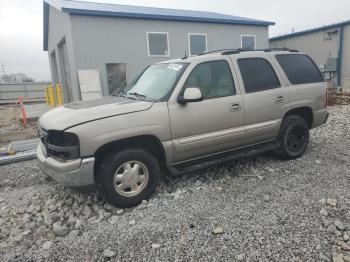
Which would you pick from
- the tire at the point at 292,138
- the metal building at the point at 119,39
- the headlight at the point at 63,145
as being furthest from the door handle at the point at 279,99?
the metal building at the point at 119,39

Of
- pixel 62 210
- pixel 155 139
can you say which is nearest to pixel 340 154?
pixel 155 139

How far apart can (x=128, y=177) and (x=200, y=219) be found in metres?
1.03

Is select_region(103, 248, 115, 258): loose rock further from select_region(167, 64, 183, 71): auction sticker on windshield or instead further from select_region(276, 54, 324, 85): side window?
select_region(276, 54, 324, 85): side window

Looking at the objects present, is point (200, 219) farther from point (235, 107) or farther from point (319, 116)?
point (319, 116)

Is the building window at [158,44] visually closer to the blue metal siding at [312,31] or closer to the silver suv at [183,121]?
the silver suv at [183,121]

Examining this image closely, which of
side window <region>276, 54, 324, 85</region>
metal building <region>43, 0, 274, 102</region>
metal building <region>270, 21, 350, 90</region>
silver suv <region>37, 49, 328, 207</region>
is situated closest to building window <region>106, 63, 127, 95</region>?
metal building <region>43, 0, 274, 102</region>

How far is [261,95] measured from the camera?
4520 millimetres

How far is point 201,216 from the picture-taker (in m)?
3.36

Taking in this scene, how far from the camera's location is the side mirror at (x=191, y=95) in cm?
373

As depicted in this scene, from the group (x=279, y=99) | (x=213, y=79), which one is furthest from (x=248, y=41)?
(x=213, y=79)

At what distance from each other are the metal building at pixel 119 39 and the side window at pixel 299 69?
25.3 ft

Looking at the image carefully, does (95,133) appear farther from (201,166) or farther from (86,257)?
(201,166)

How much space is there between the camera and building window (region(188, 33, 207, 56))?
14658 mm

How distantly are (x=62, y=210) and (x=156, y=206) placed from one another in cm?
121
